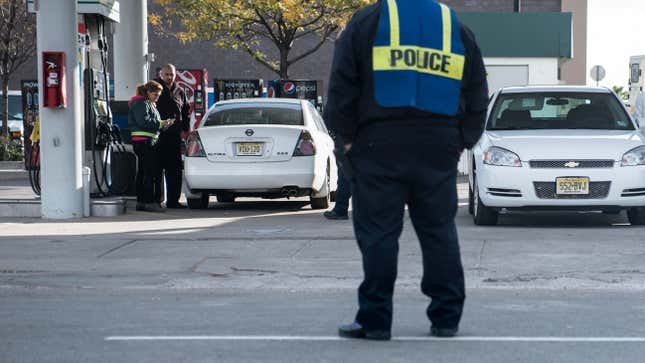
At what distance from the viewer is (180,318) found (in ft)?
23.7

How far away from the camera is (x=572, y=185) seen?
12.4 metres

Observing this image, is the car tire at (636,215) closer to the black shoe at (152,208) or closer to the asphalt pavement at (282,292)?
the asphalt pavement at (282,292)

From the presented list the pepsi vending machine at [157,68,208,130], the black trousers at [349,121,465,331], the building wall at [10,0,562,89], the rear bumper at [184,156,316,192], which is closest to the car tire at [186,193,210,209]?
the rear bumper at [184,156,316,192]

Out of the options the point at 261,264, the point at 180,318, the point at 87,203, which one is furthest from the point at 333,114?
the point at 87,203

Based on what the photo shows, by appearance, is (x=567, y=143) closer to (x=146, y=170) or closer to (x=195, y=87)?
(x=146, y=170)

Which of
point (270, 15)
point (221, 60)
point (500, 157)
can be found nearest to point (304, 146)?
point (500, 157)

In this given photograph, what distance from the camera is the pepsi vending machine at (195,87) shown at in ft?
93.4

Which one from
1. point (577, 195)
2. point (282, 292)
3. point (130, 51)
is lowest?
point (282, 292)

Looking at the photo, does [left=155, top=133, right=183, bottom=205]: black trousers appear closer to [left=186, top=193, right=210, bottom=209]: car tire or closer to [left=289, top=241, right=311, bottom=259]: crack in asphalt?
[left=186, top=193, right=210, bottom=209]: car tire

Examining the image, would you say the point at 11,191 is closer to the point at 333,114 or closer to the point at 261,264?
the point at 261,264

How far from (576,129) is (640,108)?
1277cm

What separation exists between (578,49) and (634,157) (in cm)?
7064

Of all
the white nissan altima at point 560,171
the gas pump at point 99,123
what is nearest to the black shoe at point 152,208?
the gas pump at point 99,123

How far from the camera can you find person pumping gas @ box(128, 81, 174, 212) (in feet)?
48.1
